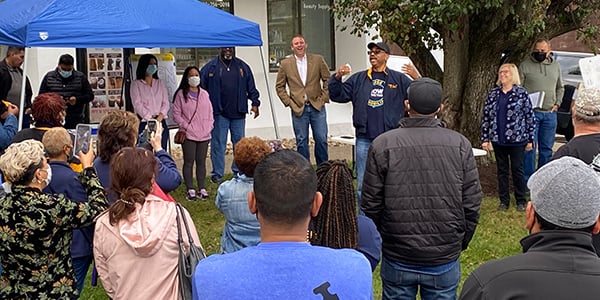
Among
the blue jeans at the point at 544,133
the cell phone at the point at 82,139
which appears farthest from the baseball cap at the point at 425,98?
the blue jeans at the point at 544,133

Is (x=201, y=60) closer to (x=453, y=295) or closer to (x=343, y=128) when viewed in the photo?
(x=343, y=128)

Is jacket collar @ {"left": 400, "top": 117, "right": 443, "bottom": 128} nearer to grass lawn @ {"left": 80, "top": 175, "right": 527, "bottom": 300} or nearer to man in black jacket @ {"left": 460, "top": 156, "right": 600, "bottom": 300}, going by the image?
man in black jacket @ {"left": 460, "top": 156, "right": 600, "bottom": 300}

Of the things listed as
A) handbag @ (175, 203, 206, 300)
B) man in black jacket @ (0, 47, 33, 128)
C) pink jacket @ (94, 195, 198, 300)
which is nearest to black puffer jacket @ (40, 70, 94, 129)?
man in black jacket @ (0, 47, 33, 128)

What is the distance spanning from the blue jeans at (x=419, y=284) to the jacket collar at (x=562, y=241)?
70.7 inches

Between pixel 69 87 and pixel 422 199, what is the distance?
19.8 ft

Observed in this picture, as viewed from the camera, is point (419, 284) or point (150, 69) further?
point (150, 69)

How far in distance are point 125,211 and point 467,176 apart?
181 cm

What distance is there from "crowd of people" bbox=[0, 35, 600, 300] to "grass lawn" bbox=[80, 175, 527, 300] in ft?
3.55

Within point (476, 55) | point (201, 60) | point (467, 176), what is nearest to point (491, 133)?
point (476, 55)

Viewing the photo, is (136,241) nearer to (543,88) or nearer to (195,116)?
(195,116)

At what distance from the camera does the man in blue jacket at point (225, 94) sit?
958cm

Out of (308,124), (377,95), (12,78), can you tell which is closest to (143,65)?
(12,78)

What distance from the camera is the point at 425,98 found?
3.97m

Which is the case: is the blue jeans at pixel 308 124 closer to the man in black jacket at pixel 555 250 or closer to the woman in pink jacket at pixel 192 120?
the woman in pink jacket at pixel 192 120
